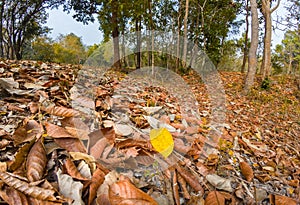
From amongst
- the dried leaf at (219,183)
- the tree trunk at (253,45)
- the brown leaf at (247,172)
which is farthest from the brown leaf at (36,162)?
the tree trunk at (253,45)

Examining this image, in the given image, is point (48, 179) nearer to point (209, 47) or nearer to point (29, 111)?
point (29, 111)

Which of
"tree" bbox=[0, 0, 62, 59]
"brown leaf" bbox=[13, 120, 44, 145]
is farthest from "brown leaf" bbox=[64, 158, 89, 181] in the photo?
"tree" bbox=[0, 0, 62, 59]

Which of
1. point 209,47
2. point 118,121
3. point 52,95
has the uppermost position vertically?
point 209,47

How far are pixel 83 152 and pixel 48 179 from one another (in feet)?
0.61

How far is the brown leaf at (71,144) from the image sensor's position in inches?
38.6

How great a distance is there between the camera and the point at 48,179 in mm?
834

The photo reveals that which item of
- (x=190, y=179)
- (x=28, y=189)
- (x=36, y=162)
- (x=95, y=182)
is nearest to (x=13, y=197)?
(x=28, y=189)

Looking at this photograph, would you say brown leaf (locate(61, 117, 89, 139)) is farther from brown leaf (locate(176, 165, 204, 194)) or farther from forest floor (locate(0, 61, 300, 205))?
brown leaf (locate(176, 165, 204, 194))

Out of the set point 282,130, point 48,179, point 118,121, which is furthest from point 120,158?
point 282,130

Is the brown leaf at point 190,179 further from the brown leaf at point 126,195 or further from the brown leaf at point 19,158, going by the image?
the brown leaf at point 19,158

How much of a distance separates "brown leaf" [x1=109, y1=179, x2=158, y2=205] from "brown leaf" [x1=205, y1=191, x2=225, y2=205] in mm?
336

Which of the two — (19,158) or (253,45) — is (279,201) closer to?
(19,158)

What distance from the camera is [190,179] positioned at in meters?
1.09

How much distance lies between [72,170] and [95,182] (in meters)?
0.10
